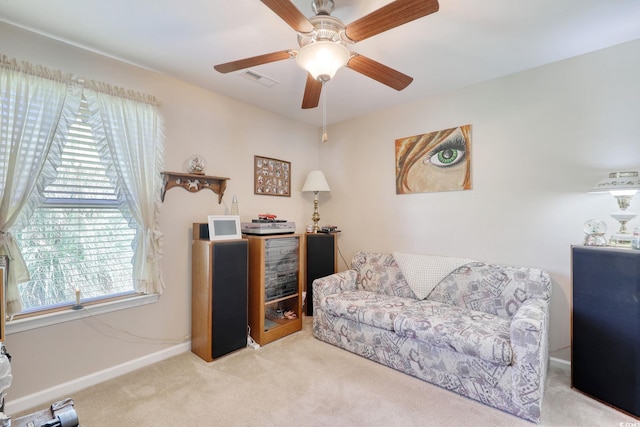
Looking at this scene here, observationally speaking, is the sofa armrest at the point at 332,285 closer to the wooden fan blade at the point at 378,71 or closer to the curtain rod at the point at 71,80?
the wooden fan blade at the point at 378,71

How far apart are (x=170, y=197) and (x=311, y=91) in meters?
1.61

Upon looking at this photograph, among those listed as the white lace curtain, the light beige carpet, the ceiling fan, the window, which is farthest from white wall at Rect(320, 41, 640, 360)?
the window

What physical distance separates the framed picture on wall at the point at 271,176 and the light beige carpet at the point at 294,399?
183 centimetres

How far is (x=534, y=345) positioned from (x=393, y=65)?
2252 millimetres

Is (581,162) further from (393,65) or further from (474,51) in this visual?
(393,65)

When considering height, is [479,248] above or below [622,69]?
below

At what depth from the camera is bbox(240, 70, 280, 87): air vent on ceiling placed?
2455 millimetres

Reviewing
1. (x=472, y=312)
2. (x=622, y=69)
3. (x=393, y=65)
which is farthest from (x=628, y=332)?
(x=393, y=65)

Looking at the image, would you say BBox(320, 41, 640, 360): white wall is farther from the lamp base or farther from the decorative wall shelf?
the decorative wall shelf

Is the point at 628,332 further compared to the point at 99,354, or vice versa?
the point at 99,354

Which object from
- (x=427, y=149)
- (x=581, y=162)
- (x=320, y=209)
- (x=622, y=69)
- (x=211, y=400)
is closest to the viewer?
(x=211, y=400)

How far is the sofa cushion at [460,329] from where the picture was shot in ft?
5.98

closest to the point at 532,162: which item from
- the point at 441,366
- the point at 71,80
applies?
the point at 441,366

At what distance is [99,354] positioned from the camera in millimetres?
2145
